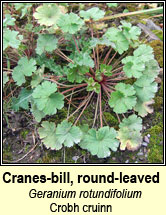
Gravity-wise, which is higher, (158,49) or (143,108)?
(158,49)

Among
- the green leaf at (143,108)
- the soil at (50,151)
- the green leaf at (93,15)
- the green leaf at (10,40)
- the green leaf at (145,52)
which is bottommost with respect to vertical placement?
the soil at (50,151)

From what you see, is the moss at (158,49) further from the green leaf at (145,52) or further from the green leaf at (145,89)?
the green leaf at (145,89)

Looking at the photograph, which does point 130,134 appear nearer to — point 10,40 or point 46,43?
point 46,43

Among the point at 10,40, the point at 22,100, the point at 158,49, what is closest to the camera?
the point at 10,40

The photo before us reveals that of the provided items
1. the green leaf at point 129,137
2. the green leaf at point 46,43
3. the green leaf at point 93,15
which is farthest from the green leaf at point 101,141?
the green leaf at point 93,15

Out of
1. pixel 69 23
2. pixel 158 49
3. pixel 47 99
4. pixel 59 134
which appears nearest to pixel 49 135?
pixel 59 134

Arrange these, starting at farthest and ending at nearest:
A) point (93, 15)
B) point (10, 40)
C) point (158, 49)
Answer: point (158, 49) → point (93, 15) → point (10, 40)

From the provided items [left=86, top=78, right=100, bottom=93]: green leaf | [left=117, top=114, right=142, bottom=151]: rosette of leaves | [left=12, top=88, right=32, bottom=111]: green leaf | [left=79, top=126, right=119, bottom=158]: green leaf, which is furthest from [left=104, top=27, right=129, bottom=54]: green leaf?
[left=12, top=88, right=32, bottom=111]: green leaf
